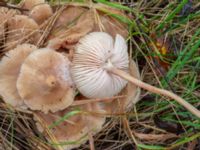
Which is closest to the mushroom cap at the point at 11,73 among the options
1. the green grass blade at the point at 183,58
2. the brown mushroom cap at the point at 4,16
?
the brown mushroom cap at the point at 4,16

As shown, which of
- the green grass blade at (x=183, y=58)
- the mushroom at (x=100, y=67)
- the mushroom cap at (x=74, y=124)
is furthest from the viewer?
the green grass blade at (x=183, y=58)

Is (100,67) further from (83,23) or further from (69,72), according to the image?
(83,23)

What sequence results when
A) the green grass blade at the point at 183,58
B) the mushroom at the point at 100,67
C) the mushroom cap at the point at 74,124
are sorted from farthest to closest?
1. the green grass blade at the point at 183,58
2. the mushroom cap at the point at 74,124
3. the mushroom at the point at 100,67

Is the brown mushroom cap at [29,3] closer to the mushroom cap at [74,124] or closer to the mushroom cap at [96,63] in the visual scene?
the mushroom cap at [96,63]

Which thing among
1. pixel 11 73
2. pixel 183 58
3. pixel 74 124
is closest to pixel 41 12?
pixel 11 73

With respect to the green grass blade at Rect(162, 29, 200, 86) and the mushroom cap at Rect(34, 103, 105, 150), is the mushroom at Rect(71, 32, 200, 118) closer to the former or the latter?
the mushroom cap at Rect(34, 103, 105, 150)

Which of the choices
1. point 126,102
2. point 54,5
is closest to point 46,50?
point 54,5
